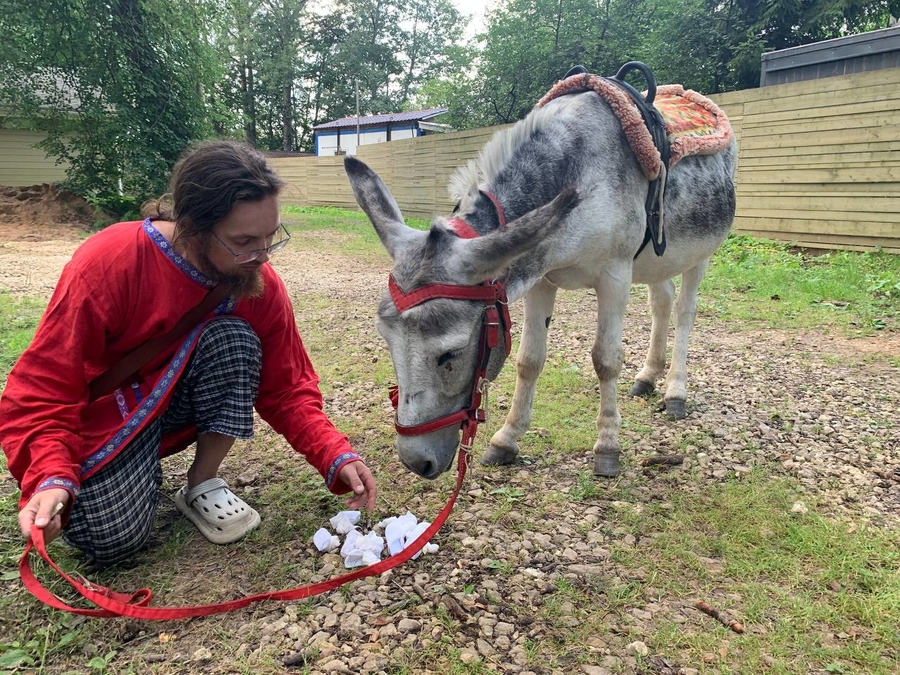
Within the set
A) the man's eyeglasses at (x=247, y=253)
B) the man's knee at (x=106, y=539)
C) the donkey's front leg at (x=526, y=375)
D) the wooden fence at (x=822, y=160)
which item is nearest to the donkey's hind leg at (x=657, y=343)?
the donkey's front leg at (x=526, y=375)

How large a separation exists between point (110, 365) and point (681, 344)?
3540 millimetres

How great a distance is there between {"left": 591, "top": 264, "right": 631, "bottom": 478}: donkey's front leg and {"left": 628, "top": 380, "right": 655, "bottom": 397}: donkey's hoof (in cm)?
123

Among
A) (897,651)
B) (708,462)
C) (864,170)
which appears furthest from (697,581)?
(864,170)

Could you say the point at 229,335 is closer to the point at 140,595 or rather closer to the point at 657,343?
the point at 140,595

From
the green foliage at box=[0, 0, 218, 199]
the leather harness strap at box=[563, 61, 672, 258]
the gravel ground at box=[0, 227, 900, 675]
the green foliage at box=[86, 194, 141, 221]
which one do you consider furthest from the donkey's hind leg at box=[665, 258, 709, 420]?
the green foliage at box=[86, 194, 141, 221]

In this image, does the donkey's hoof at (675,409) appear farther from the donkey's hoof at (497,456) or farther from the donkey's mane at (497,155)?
the donkey's mane at (497,155)

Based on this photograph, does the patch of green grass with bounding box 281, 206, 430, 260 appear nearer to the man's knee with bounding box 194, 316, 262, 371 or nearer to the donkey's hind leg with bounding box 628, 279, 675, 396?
the donkey's hind leg with bounding box 628, 279, 675, 396

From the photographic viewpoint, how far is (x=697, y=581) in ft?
7.30

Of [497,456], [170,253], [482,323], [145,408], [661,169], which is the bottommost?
[497,456]

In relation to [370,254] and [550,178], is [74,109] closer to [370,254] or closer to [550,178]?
[370,254]

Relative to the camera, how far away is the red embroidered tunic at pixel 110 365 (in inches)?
76.7

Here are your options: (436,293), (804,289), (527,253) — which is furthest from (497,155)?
(804,289)

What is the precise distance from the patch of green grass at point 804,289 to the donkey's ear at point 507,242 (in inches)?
188

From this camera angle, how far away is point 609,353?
9.93 feet
